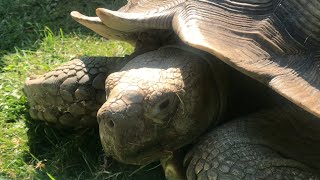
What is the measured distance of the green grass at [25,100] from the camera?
3.39 metres

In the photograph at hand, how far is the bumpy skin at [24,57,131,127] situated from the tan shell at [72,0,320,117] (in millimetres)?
739

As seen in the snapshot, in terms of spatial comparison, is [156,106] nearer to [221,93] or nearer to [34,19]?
[221,93]

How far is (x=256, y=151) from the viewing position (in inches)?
103

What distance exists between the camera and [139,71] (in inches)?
108

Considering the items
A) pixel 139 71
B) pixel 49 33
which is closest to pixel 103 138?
pixel 139 71

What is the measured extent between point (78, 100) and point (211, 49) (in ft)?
4.04

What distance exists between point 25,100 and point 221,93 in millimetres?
1667

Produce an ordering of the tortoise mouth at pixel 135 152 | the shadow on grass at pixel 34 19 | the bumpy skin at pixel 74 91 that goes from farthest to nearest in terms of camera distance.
Answer: the shadow on grass at pixel 34 19
the bumpy skin at pixel 74 91
the tortoise mouth at pixel 135 152

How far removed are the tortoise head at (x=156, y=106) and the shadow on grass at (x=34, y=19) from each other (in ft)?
7.72

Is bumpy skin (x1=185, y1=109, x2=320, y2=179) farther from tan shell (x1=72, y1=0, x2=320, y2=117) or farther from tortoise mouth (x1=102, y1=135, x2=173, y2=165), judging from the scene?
tan shell (x1=72, y1=0, x2=320, y2=117)

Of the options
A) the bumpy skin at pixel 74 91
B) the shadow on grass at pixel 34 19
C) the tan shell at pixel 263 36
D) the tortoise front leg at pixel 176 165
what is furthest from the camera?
the shadow on grass at pixel 34 19

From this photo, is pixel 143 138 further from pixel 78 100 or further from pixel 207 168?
pixel 78 100

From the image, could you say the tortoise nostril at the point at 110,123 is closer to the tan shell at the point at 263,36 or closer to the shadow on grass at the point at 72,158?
the tan shell at the point at 263,36

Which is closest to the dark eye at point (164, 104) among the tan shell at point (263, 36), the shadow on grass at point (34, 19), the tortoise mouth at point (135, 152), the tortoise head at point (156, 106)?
the tortoise head at point (156, 106)
